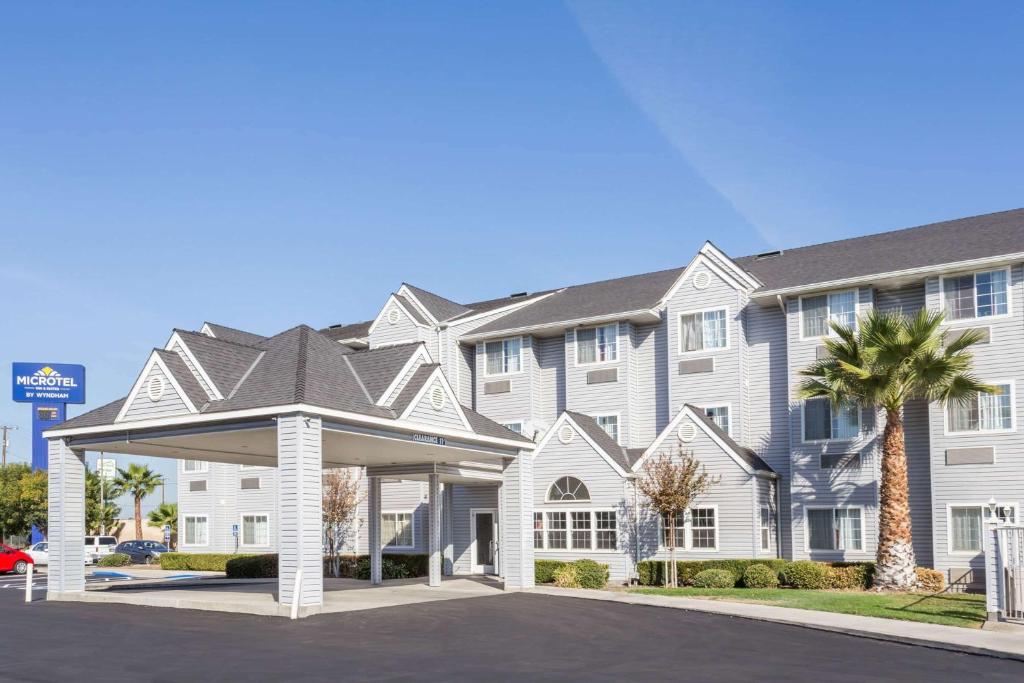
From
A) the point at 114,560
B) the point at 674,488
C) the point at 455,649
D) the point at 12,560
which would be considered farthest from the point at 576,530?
the point at 114,560

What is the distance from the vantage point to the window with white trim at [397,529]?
4241 centimetres

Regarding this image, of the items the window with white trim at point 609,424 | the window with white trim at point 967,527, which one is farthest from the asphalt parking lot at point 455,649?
the window with white trim at point 609,424

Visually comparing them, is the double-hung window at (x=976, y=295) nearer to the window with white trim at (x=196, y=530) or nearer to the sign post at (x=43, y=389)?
the window with white trim at (x=196, y=530)

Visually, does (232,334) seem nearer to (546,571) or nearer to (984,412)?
(546,571)

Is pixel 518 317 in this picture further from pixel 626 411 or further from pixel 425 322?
pixel 626 411

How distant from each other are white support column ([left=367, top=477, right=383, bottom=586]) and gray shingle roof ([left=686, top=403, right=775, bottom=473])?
10720 millimetres

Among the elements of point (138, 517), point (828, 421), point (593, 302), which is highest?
point (593, 302)

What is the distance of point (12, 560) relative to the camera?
46375 mm

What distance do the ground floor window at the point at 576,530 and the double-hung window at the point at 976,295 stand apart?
12691mm

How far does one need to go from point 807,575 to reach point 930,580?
3357mm

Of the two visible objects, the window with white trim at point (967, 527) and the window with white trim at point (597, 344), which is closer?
the window with white trim at point (967, 527)

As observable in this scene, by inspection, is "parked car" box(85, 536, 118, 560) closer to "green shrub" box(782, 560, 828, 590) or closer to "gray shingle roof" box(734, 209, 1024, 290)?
"gray shingle roof" box(734, 209, 1024, 290)

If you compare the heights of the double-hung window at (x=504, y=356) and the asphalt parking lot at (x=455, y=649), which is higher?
the double-hung window at (x=504, y=356)

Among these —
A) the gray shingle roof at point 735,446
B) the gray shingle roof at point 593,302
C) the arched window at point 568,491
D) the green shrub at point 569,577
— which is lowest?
the green shrub at point 569,577
